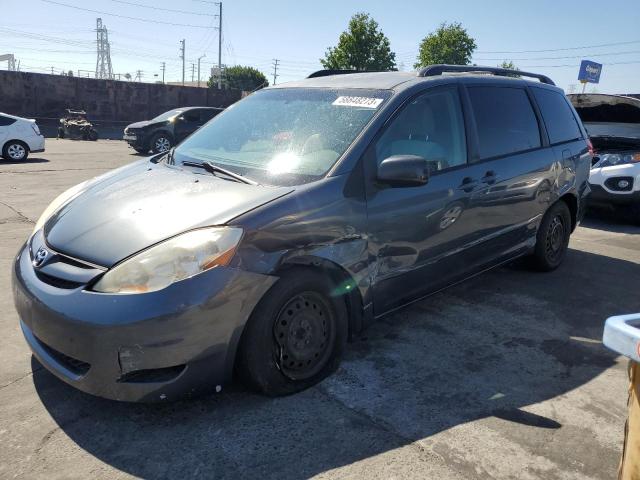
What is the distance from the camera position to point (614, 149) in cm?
836

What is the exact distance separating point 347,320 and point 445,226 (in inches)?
40.9

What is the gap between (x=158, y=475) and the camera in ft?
7.47

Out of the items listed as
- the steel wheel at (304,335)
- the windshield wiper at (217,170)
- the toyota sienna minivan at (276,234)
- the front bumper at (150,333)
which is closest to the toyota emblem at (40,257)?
the toyota sienna minivan at (276,234)

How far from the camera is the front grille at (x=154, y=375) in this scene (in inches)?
96.0

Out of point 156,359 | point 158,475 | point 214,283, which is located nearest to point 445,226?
point 214,283

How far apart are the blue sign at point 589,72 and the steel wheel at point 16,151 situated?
30241mm

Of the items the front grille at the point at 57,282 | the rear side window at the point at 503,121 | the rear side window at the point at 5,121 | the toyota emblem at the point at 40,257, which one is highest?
the rear side window at the point at 503,121

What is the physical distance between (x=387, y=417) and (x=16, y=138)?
44.8 ft

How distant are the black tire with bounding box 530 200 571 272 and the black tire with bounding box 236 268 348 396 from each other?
2751mm

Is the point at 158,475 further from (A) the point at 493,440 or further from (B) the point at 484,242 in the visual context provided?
(B) the point at 484,242

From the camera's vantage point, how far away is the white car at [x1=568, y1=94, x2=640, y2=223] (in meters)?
7.83

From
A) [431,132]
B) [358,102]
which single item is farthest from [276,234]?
[431,132]

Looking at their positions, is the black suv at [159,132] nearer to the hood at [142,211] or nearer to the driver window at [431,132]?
the driver window at [431,132]

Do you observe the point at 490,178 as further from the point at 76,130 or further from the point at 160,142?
the point at 76,130
